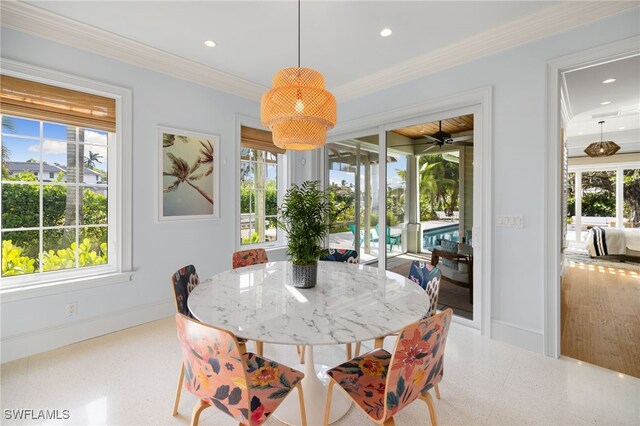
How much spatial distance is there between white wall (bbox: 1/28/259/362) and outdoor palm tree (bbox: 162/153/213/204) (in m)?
0.18

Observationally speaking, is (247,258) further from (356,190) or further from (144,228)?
(356,190)

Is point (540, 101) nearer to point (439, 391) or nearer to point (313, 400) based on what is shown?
point (439, 391)

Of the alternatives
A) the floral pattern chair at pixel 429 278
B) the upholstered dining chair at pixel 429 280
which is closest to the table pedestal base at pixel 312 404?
the upholstered dining chair at pixel 429 280

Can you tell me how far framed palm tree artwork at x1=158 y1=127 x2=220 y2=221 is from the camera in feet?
10.4

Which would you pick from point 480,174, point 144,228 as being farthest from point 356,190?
point 144,228

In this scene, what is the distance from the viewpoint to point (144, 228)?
9.96 feet

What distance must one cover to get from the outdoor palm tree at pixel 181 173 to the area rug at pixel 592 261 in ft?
22.0

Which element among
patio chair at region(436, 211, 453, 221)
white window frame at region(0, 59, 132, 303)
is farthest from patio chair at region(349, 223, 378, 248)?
white window frame at region(0, 59, 132, 303)

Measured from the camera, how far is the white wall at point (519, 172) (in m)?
2.45

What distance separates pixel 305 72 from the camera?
73.1 inches

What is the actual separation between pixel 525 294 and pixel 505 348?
51 centimetres

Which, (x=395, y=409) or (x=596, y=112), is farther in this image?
(x=596, y=112)

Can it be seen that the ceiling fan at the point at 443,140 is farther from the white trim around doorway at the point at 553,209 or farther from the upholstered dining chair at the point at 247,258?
the upholstered dining chair at the point at 247,258

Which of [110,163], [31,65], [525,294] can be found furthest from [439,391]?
[31,65]
